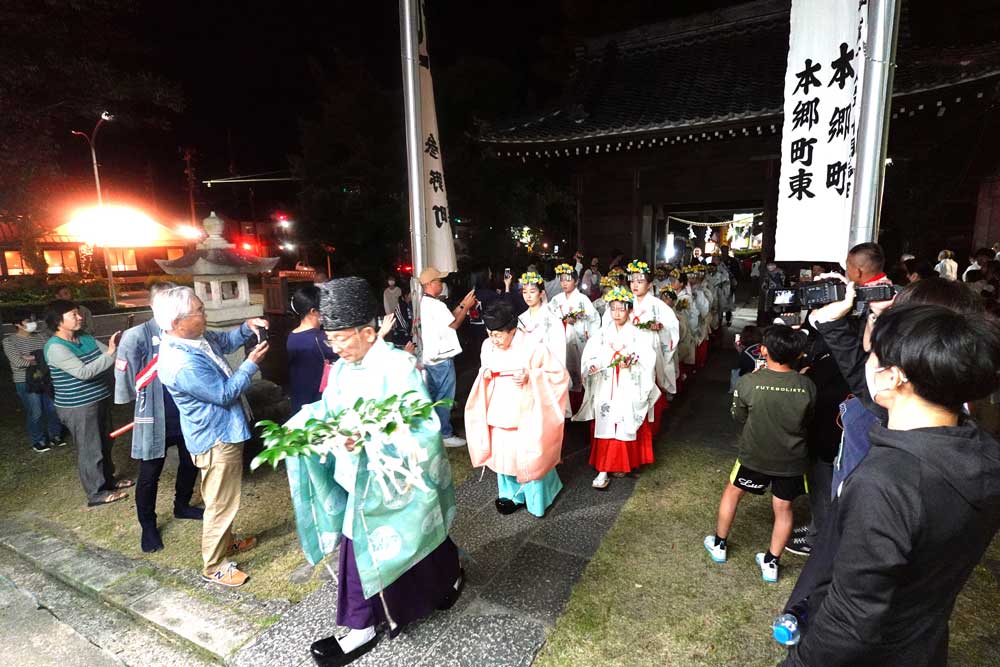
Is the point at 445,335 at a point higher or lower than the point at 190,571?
higher

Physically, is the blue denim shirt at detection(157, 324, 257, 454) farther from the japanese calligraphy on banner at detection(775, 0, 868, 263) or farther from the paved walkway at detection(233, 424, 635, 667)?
the japanese calligraphy on banner at detection(775, 0, 868, 263)

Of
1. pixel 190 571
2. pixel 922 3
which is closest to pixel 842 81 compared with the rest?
pixel 190 571

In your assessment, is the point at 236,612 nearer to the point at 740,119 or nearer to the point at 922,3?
the point at 740,119

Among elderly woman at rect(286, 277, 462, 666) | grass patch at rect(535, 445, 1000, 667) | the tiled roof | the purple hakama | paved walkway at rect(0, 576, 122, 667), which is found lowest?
paved walkway at rect(0, 576, 122, 667)

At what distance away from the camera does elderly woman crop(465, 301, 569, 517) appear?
391cm

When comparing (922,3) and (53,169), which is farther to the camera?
(922,3)

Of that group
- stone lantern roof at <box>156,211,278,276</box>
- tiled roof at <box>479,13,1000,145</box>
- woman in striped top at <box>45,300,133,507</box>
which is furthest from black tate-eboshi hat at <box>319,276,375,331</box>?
tiled roof at <box>479,13,1000,145</box>

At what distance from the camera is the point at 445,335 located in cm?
564

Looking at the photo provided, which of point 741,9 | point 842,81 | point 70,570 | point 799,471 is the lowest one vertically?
point 70,570

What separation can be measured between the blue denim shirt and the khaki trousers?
95mm

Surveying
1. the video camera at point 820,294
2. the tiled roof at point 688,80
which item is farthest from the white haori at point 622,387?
the tiled roof at point 688,80

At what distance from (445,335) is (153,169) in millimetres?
39928

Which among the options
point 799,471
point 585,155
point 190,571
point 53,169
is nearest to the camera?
point 799,471

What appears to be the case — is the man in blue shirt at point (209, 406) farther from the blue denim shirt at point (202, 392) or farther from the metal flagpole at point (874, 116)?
the metal flagpole at point (874, 116)
